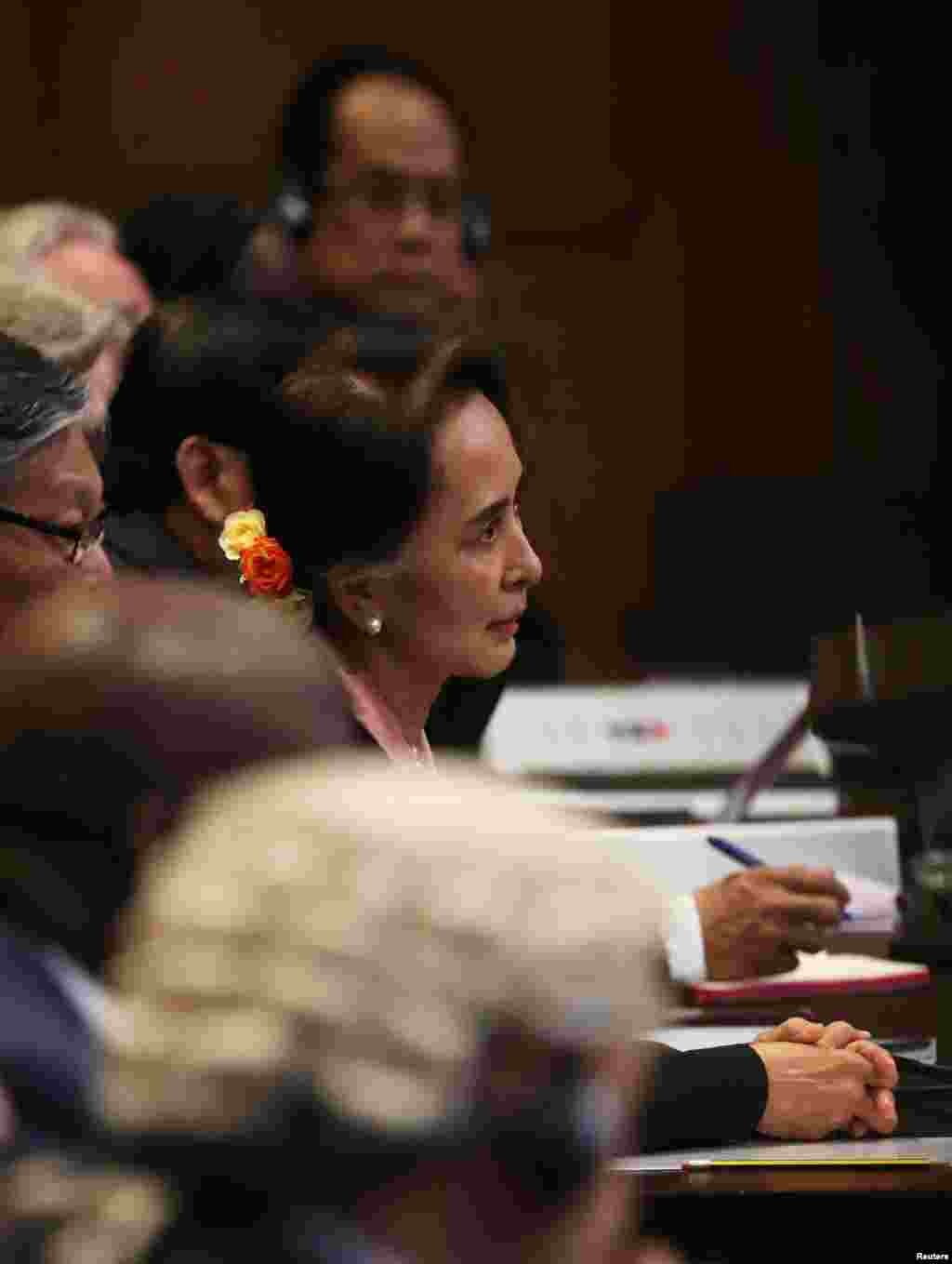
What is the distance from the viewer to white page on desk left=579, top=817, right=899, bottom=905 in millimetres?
3188

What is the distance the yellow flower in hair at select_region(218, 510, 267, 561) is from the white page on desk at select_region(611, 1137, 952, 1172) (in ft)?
2.62

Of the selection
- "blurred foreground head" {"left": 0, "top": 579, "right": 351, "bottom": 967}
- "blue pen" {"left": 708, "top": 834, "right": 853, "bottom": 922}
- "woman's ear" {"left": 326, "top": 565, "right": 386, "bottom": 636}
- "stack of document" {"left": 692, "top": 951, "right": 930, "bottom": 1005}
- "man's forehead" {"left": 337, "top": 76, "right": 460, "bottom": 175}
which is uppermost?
Answer: "blurred foreground head" {"left": 0, "top": 579, "right": 351, "bottom": 967}

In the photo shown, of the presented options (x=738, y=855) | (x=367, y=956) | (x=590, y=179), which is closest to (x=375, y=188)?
(x=590, y=179)

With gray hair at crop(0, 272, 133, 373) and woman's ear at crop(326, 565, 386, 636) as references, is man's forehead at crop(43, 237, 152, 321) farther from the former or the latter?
woman's ear at crop(326, 565, 386, 636)

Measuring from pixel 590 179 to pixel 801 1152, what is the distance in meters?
4.57

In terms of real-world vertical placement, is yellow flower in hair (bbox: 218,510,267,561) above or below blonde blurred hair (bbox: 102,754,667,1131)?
below

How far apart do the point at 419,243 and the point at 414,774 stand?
3.66 m

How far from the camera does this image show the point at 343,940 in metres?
0.97

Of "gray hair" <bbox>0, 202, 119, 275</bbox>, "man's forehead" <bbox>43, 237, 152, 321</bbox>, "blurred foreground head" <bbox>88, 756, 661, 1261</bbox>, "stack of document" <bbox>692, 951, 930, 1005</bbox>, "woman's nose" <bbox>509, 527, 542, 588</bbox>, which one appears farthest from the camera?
"gray hair" <bbox>0, 202, 119, 275</bbox>

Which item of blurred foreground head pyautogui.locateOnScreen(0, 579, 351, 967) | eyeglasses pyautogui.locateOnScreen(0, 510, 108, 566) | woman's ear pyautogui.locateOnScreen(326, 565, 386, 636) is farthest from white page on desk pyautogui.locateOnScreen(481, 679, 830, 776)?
blurred foreground head pyautogui.locateOnScreen(0, 579, 351, 967)

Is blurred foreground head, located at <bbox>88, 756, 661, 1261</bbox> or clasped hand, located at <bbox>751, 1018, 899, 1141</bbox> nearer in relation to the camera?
blurred foreground head, located at <bbox>88, 756, 661, 1261</bbox>

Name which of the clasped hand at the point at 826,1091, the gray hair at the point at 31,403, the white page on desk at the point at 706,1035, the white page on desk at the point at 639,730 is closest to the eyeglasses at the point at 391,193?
the white page on desk at the point at 639,730

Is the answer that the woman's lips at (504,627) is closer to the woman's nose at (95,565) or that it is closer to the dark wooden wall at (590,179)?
the woman's nose at (95,565)

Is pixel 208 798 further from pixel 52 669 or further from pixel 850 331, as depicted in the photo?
pixel 850 331
